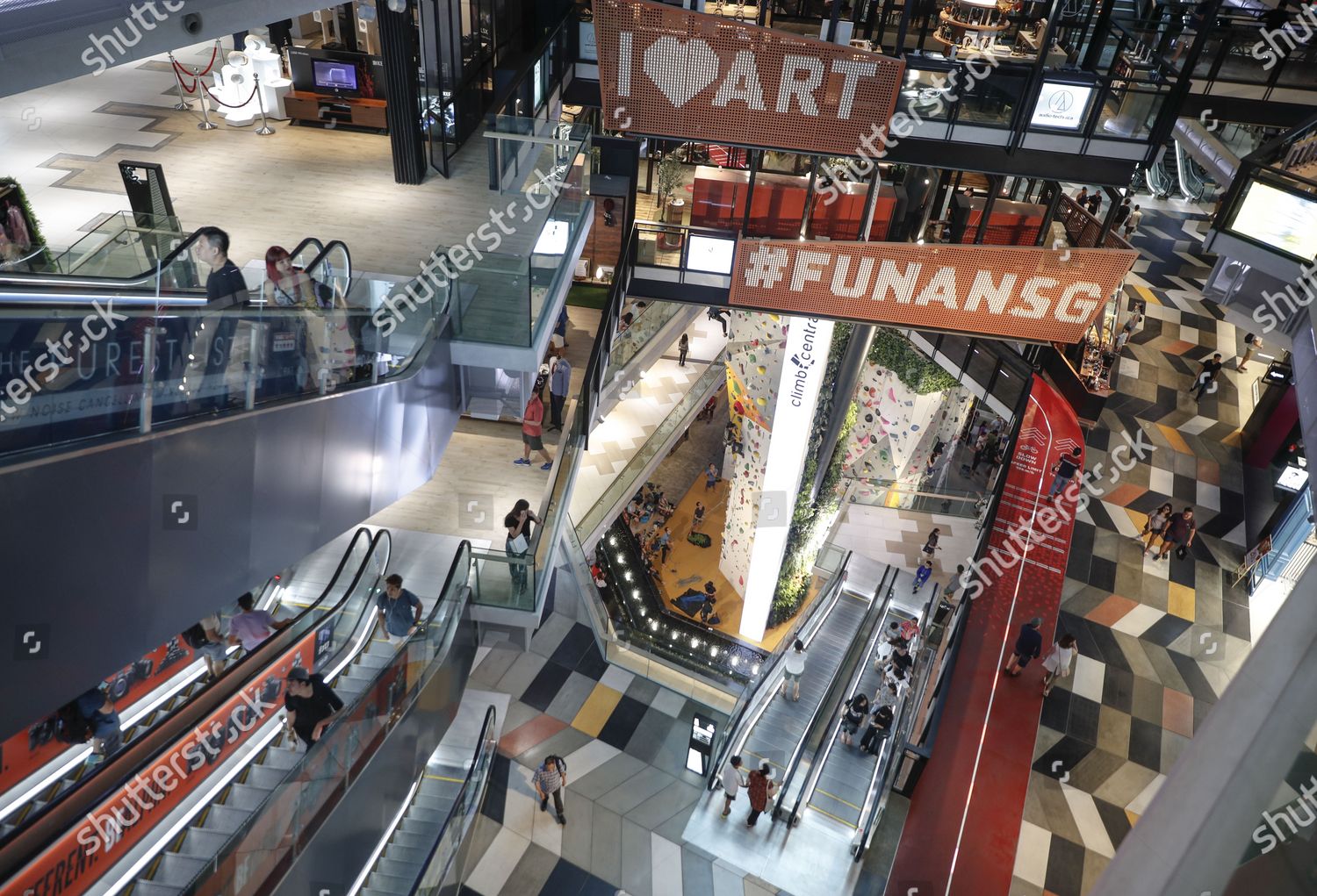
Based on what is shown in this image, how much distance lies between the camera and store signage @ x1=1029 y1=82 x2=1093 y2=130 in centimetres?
919

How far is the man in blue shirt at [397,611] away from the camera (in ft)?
25.1

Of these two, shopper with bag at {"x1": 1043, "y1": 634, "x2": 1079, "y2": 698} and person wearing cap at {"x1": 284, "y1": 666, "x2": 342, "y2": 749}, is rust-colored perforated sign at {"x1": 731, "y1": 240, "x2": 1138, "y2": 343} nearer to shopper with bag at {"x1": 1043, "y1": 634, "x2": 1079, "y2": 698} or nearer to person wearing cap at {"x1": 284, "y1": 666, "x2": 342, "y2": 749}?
shopper with bag at {"x1": 1043, "y1": 634, "x2": 1079, "y2": 698}

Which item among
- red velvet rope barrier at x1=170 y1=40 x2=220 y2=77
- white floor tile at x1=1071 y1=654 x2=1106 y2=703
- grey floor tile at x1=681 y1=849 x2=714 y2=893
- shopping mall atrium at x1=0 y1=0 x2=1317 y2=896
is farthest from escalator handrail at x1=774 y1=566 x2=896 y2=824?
red velvet rope barrier at x1=170 y1=40 x2=220 y2=77

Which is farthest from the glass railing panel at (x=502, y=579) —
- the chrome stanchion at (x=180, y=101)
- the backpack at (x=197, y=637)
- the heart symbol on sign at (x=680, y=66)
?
the chrome stanchion at (x=180, y=101)

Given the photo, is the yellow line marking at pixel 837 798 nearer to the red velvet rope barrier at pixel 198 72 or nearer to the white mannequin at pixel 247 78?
the white mannequin at pixel 247 78

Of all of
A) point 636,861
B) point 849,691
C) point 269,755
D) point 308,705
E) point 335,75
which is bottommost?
point 636,861

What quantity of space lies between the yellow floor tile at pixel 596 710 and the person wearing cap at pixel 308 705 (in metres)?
5.67

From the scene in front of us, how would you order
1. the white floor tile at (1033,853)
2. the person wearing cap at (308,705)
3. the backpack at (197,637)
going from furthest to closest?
the white floor tile at (1033,853) < the backpack at (197,637) < the person wearing cap at (308,705)

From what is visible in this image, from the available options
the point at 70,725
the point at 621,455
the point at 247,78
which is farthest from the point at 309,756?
the point at 621,455

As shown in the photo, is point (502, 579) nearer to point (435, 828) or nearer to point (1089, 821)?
point (435, 828)

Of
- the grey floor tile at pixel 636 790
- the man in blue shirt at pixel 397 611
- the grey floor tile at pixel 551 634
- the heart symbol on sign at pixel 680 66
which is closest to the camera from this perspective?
the man in blue shirt at pixel 397 611

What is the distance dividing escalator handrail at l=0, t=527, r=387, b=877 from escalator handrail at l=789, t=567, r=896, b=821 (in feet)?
19.2

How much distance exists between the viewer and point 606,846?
9.94 m

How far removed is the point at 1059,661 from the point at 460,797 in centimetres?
720
